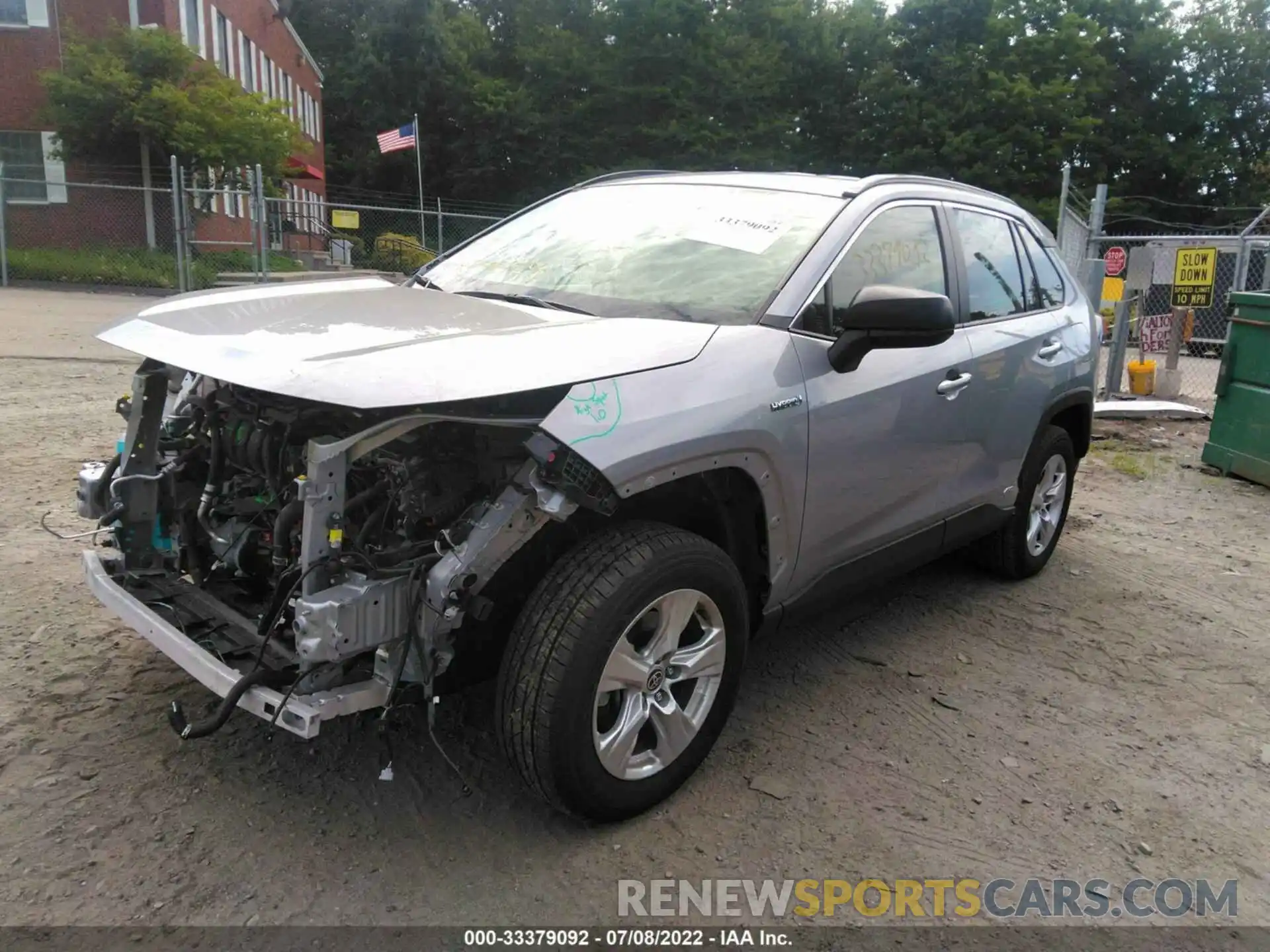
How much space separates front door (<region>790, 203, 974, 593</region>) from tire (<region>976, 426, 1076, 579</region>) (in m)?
0.87

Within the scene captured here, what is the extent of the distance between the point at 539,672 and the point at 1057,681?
2399 millimetres

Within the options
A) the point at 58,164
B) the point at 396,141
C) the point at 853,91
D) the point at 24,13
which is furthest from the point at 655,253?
the point at 853,91

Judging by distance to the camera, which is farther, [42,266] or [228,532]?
[42,266]

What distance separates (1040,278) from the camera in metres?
4.73

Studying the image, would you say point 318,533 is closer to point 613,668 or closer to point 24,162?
point 613,668

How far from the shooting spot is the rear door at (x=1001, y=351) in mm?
4023

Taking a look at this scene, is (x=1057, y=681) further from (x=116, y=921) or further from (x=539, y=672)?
(x=116, y=921)

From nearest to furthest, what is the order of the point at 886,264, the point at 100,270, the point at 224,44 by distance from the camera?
the point at 886,264, the point at 100,270, the point at 224,44

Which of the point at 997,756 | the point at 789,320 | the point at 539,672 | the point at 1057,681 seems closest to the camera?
the point at 539,672

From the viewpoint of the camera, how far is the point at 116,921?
2.34 metres

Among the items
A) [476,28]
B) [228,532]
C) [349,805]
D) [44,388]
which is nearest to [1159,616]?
[349,805]

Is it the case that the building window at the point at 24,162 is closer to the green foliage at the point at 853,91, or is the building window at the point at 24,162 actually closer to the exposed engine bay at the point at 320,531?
the green foliage at the point at 853,91

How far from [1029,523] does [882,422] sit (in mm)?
1829

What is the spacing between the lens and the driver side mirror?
2.95m
